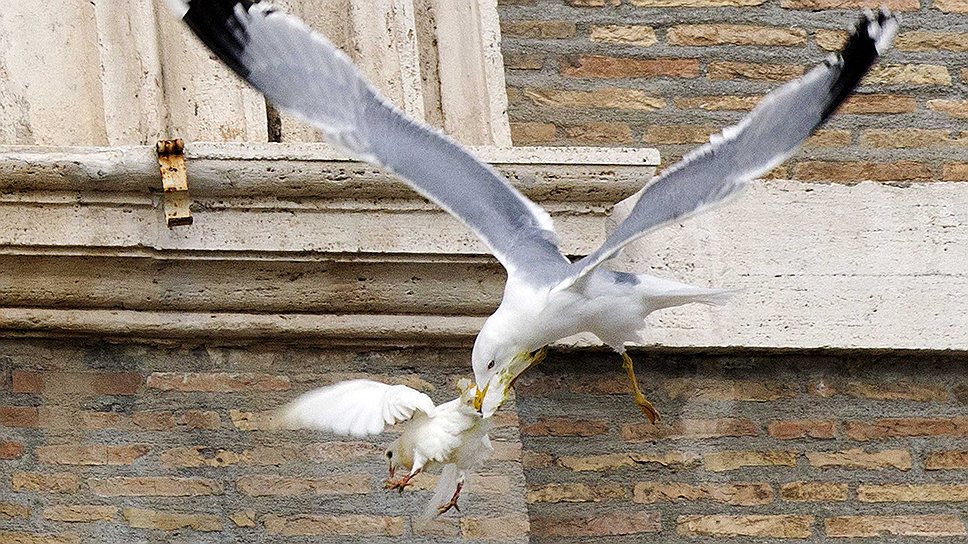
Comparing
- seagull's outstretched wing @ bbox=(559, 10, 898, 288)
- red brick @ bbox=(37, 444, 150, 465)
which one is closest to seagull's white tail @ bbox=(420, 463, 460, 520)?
seagull's outstretched wing @ bbox=(559, 10, 898, 288)

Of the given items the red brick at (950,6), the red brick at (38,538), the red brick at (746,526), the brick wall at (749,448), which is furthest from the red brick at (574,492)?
Answer: the red brick at (950,6)

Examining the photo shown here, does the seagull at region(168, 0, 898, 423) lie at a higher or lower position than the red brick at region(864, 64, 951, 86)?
lower

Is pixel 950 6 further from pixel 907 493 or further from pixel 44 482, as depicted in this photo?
pixel 44 482

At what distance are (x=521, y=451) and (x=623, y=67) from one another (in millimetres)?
784

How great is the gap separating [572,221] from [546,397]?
0.35 m

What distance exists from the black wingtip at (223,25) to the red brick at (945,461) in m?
1.46

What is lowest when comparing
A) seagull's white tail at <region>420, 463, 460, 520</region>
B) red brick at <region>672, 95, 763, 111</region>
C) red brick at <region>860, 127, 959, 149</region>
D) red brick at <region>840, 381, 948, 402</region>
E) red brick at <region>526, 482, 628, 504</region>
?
seagull's white tail at <region>420, 463, 460, 520</region>

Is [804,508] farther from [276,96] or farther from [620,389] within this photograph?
[276,96]

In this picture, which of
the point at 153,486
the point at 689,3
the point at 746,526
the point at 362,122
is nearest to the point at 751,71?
the point at 689,3

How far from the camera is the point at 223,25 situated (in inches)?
130

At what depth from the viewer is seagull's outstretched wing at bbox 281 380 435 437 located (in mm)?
3252

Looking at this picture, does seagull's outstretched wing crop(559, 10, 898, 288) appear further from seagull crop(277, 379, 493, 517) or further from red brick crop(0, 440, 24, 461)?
red brick crop(0, 440, 24, 461)

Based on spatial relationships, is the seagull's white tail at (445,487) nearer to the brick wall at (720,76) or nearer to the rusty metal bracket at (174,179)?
the rusty metal bracket at (174,179)

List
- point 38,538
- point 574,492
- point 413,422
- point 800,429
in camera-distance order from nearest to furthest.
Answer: point 413,422
point 38,538
point 574,492
point 800,429
